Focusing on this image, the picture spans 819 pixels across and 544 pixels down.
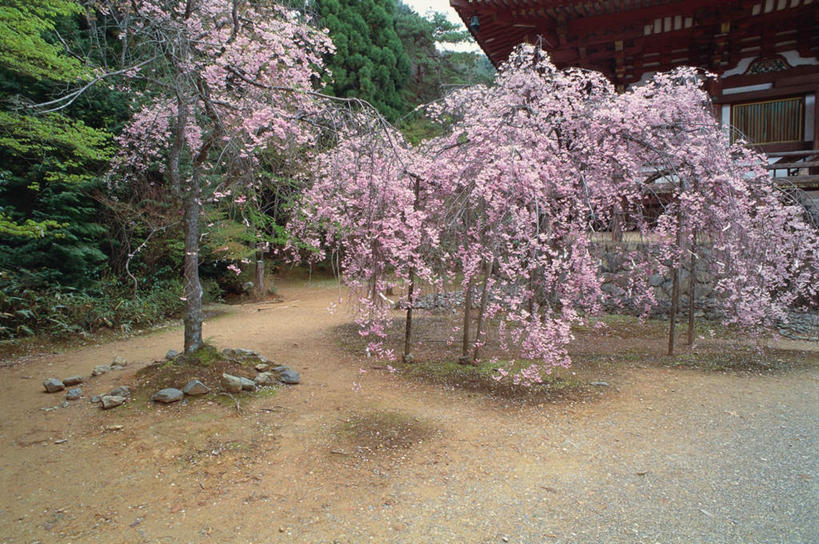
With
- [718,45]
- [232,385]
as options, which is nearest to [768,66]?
[718,45]

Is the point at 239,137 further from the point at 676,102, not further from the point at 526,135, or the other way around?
the point at 676,102

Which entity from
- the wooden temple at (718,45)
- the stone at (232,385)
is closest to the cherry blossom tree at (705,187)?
the wooden temple at (718,45)

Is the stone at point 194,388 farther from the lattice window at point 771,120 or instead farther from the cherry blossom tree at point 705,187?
the lattice window at point 771,120

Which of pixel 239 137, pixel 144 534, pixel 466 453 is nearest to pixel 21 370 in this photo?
pixel 239 137

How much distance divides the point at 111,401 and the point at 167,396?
0.51 metres

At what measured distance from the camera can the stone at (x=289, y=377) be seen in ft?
16.0

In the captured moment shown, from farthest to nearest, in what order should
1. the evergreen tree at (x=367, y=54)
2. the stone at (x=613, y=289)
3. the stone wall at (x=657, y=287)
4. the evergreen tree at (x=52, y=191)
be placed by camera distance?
the evergreen tree at (x=367, y=54) → the stone at (x=613, y=289) → the stone wall at (x=657, y=287) → the evergreen tree at (x=52, y=191)

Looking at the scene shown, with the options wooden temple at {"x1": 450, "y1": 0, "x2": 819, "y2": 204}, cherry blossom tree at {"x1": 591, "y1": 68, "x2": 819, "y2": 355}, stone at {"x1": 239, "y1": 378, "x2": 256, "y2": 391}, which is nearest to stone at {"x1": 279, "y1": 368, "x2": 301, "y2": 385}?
stone at {"x1": 239, "y1": 378, "x2": 256, "y2": 391}

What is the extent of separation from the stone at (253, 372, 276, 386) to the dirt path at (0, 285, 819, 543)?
306mm

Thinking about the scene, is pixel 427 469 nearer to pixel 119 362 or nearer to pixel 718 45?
pixel 119 362

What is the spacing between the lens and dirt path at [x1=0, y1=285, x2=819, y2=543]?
2412 millimetres

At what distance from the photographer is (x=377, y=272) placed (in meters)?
4.85

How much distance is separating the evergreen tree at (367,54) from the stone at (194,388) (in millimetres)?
11166

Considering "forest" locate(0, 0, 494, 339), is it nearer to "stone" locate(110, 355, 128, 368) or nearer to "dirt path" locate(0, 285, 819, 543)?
"stone" locate(110, 355, 128, 368)
